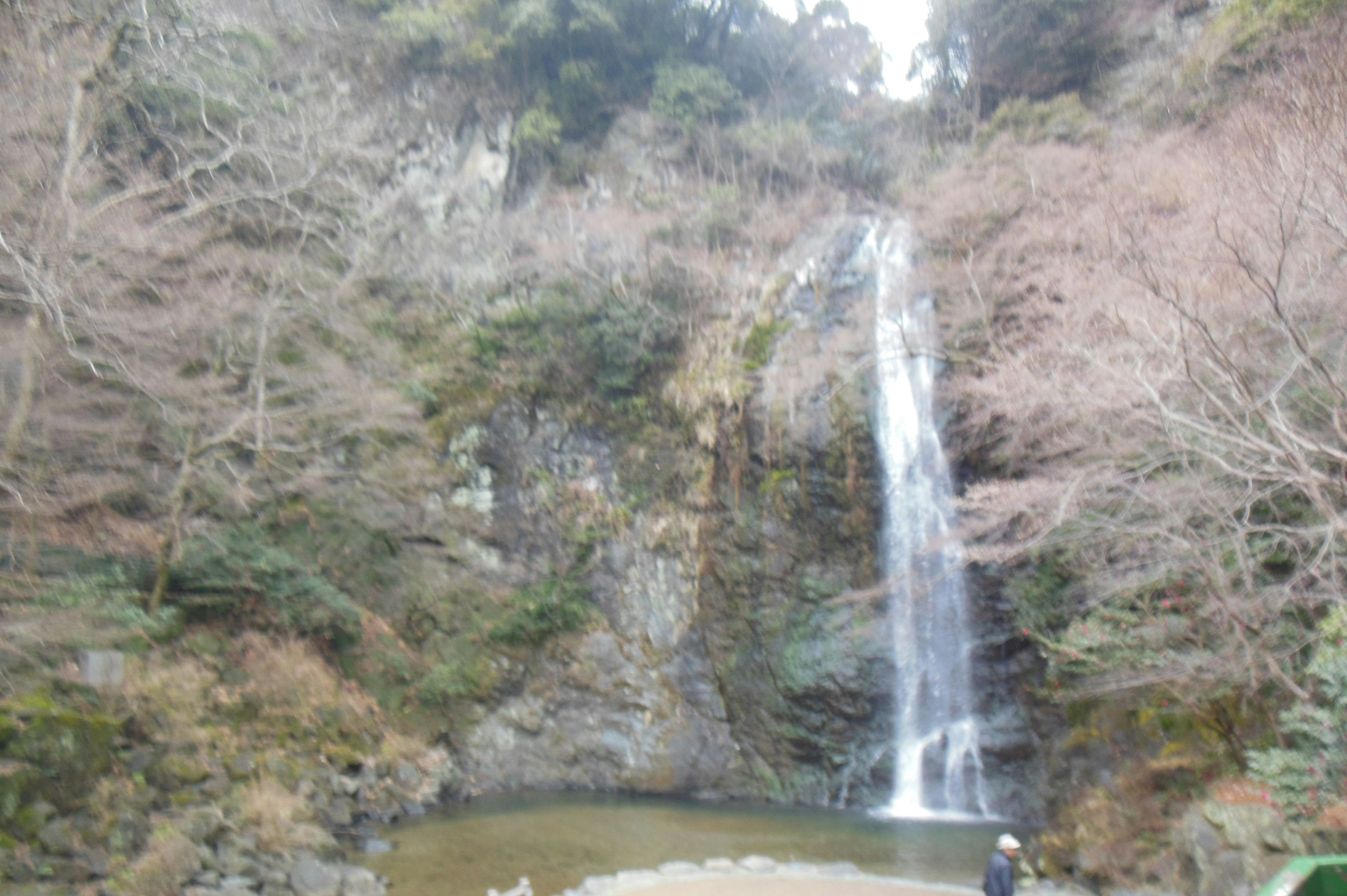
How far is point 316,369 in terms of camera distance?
13555 millimetres

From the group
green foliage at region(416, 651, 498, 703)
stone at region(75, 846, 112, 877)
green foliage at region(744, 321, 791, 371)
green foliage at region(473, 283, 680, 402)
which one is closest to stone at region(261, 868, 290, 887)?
stone at region(75, 846, 112, 877)

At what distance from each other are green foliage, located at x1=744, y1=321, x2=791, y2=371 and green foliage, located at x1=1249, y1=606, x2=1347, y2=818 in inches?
397

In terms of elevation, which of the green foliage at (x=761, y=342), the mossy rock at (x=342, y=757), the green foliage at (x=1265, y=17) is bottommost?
the mossy rock at (x=342, y=757)

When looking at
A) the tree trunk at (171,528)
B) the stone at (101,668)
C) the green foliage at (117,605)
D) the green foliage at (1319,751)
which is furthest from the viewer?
the tree trunk at (171,528)

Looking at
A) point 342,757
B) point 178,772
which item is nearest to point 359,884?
point 178,772

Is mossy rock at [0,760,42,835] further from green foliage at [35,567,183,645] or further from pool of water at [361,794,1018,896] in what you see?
pool of water at [361,794,1018,896]

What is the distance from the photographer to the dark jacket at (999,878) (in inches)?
219

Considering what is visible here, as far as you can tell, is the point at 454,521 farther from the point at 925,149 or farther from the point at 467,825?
the point at 925,149

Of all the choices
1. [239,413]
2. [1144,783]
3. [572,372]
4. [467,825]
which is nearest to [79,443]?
[239,413]

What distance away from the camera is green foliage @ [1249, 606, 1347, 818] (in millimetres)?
6070

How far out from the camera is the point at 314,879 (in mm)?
7980

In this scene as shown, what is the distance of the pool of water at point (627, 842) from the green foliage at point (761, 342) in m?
8.05

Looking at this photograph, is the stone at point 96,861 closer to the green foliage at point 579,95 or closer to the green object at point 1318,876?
the green object at point 1318,876

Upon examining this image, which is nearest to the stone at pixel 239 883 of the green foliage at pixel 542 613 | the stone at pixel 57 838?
the stone at pixel 57 838
